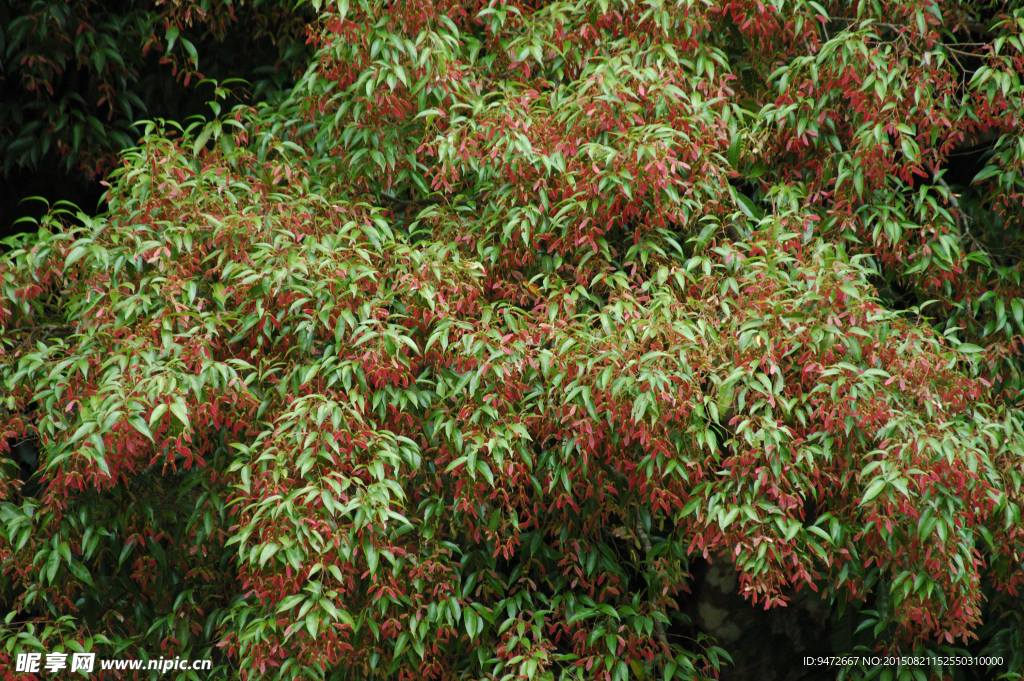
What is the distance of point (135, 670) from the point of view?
9.71ft

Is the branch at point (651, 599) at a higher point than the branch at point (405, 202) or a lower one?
lower

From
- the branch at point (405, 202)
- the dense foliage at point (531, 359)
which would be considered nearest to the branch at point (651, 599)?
the dense foliage at point (531, 359)

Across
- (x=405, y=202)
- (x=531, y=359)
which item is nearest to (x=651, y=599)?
(x=531, y=359)

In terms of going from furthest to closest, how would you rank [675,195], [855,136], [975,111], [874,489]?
[975,111] → [855,136] → [675,195] → [874,489]

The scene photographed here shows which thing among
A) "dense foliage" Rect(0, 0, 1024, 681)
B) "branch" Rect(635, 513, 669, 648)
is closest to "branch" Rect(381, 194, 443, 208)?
"dense foliage" Rect(0, 0, 1024, 681)

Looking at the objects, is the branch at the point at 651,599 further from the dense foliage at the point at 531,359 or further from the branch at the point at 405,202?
the branch at the point at 405,202

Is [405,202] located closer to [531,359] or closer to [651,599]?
[531,359]

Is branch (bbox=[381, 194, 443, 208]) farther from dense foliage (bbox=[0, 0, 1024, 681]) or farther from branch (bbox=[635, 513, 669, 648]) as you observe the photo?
branch (bbox=[635, 513, 669, 648])

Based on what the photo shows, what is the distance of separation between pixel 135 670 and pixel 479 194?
2.08 meters

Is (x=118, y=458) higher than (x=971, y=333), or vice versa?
(x=971, y=333)

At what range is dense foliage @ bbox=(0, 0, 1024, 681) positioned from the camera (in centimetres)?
241

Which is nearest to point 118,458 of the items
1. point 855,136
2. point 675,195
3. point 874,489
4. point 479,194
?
point 479,194

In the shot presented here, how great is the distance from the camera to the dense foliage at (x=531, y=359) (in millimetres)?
2414

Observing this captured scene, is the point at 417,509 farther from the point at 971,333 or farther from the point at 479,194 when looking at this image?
the point at 971,333
